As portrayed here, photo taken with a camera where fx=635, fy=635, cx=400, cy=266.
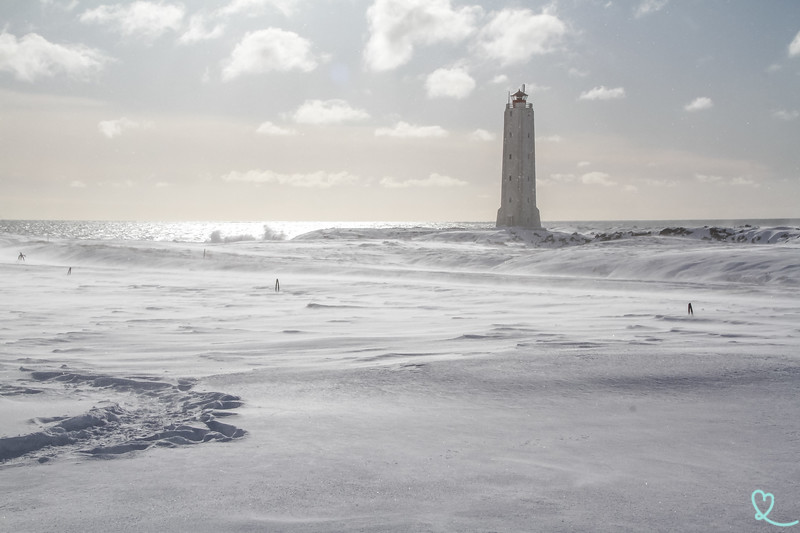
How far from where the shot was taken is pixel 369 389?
480cm

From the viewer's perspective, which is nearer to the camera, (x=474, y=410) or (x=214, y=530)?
(x=214, y=530)

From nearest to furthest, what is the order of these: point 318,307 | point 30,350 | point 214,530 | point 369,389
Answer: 1. point 214,530
2. point 369,389
3. point 30,350
4. point 318,307

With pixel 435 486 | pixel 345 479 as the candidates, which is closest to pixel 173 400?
pixel 345 479

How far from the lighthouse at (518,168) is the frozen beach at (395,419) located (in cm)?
3769

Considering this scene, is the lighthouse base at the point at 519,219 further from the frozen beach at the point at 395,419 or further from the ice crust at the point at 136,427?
the ice crust at the point at 136,427

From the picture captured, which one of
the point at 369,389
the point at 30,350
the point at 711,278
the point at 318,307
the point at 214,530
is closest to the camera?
the point at 214,530

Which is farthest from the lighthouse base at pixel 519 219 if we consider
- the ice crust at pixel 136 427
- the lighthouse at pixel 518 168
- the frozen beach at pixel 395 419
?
the ice crust at pixel 136 427

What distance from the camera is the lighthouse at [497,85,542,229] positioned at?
46.4 metres

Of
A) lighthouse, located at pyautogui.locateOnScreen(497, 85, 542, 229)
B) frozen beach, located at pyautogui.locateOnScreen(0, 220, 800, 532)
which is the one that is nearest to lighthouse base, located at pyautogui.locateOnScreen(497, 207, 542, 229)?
lighthouse, located at pyautogui.locateOnScreen(497, 85, 542, 229)

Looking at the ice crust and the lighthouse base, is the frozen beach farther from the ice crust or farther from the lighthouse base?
the lighthouse base

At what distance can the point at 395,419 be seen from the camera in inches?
160

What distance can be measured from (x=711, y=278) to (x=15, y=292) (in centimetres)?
1666

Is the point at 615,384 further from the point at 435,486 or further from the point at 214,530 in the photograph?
the point at 214,530

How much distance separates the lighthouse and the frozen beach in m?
37.7
